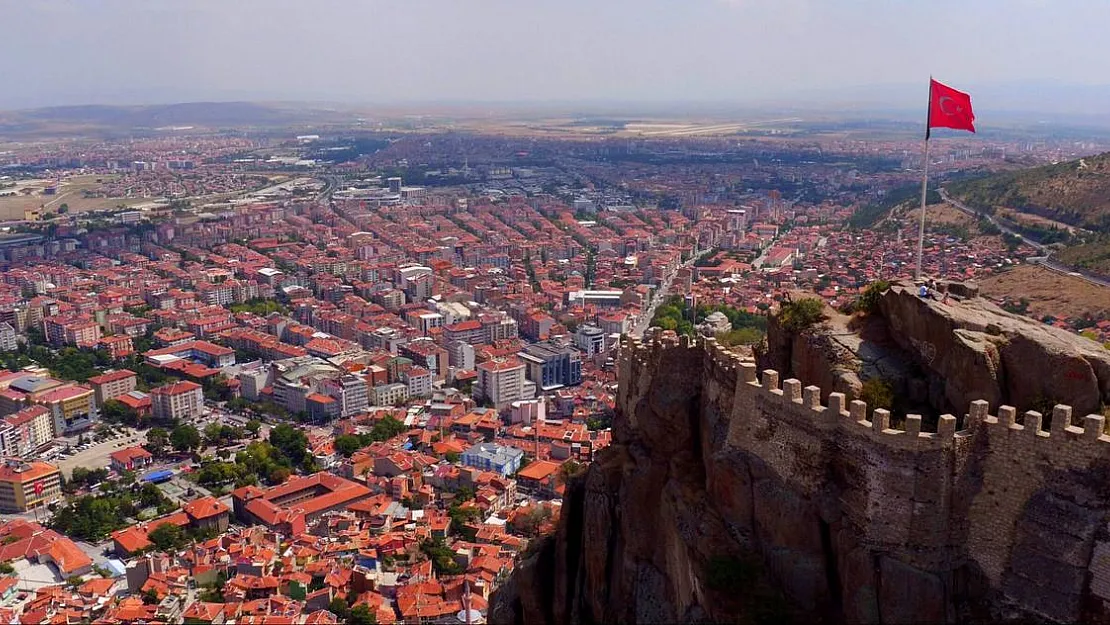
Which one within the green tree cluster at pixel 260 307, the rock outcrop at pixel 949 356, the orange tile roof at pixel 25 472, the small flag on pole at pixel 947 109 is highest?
the small flag on pole at pixel 947 109

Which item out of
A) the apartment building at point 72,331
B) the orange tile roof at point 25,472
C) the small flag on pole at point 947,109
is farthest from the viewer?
the apartment building at point 72,331

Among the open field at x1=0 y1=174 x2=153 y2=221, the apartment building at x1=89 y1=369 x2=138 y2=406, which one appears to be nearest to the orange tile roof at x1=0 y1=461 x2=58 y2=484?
the apartment building at x1=89 y1=369 x2=138 y2=406

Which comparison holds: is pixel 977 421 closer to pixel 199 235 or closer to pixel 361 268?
pixel 361 268


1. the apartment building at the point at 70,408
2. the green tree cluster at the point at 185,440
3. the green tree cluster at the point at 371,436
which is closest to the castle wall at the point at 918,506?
the green tree cluster at the point at 371,436

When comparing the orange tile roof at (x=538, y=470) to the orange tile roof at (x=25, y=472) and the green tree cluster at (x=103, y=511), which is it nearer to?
the green tree cluster at (x=103, y=511)

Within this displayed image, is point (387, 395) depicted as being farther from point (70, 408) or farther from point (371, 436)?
point (70, 408)

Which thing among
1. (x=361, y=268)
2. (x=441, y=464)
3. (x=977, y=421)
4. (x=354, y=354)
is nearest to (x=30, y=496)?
(x=441, y=464)

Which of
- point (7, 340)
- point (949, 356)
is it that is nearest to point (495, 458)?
point (949, 356)

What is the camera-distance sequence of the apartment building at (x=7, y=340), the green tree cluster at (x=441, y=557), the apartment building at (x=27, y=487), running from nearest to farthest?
1. the green tree cluster at (x=441, y=557)
2. the apartment building at (x=27, y=487)
3. the apartment building at (x=7, y=340)

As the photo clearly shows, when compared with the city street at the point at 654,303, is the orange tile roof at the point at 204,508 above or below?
below
